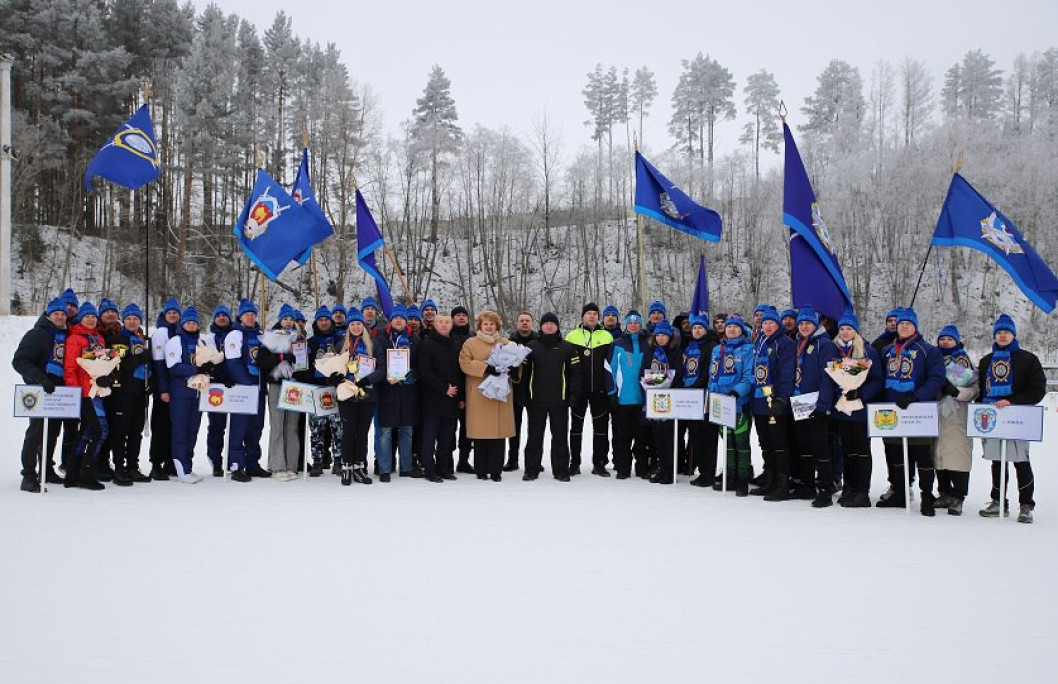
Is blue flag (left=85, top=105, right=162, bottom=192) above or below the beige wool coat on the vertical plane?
above

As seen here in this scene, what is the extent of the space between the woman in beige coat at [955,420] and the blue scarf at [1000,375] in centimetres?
20

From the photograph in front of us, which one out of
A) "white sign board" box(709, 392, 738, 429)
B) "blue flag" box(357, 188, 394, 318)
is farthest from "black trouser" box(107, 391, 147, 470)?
"white sign board" box(709, 392, 738, 429)

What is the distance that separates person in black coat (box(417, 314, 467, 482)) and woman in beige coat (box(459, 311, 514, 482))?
0.57 ft

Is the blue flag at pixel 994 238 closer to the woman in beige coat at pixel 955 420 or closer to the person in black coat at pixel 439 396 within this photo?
the woman in beige coat at pixel 955 420

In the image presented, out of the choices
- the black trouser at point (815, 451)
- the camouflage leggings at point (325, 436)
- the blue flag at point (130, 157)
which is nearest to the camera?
the black trouser at point (815, 451)

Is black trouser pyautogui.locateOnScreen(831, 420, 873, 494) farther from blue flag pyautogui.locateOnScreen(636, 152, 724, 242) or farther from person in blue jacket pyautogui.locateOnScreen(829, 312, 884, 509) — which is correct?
blue flag pyautogui.locateOnScreen(636, 152, 724, 242)

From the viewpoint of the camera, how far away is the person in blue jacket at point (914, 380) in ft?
25.2

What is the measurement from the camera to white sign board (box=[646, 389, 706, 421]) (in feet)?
30.0

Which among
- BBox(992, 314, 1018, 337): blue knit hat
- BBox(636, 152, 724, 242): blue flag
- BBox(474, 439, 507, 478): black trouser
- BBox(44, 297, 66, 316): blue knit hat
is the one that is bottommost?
BBox(474, 439, 507, 478): black trouser

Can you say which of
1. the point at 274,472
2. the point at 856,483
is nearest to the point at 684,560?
the point at 856,483

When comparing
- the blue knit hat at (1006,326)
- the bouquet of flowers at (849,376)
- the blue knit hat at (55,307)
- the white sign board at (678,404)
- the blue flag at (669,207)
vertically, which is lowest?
the white sign board at (678,404)

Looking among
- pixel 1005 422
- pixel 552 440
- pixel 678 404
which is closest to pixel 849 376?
pixel 1005 422

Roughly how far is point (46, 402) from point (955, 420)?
9.62 metres

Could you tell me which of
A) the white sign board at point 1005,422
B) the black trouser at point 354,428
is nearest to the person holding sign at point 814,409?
the white sign board at point 1005,422
